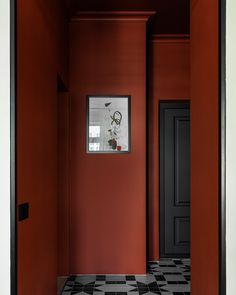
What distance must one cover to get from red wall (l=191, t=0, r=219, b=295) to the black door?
101 inches

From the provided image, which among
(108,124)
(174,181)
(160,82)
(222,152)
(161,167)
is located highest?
(160,82)

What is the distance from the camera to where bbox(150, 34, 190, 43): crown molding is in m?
4.96

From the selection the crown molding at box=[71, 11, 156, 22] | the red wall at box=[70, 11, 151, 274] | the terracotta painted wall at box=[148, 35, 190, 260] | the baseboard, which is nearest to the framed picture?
the red wall at box=[70, 11, 151, 274]

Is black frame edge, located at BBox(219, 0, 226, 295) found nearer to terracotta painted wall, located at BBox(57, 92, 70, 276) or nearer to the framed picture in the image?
the framed picture

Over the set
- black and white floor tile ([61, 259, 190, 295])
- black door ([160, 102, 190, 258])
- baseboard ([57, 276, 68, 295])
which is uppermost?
black door ([160, 102, 190, 258])

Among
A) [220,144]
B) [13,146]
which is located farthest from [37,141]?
[220,144]

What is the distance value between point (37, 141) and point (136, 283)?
244 centimetres

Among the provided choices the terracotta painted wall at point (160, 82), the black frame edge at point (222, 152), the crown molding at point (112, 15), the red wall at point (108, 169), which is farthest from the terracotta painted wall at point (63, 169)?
the black frame edge at point (222, 152)

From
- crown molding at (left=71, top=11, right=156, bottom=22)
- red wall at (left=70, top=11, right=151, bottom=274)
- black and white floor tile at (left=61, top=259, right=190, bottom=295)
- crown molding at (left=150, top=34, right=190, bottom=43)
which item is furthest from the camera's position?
crown molding at (left=150, top=34, right=190, bottom=43)

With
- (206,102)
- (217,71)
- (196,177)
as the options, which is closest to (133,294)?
(196,177)

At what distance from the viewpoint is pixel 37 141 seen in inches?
96.0

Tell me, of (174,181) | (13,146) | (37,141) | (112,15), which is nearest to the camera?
(13,146)

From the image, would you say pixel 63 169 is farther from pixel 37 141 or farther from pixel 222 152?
pixel 222 152

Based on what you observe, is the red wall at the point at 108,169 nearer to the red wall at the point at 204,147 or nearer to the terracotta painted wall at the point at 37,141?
the terracotta painted wall at the point at 37,141
